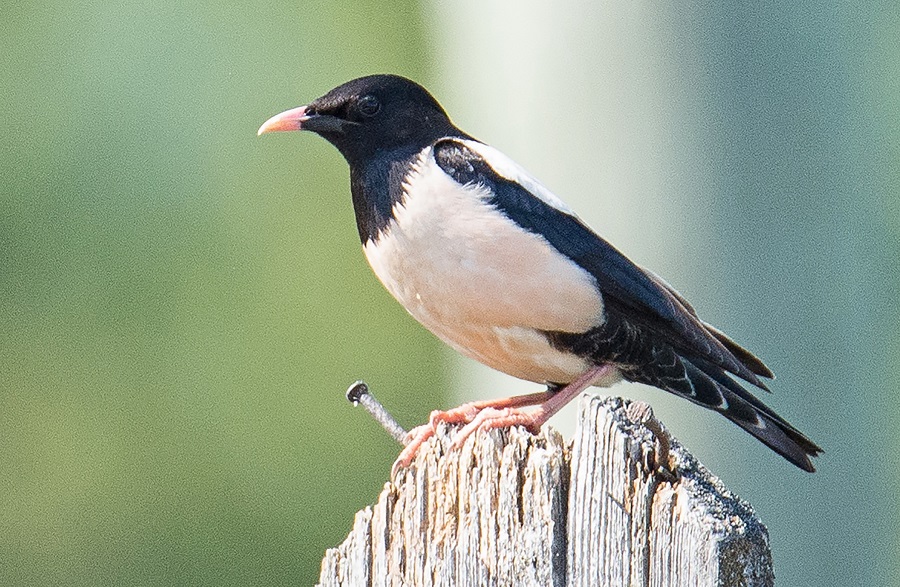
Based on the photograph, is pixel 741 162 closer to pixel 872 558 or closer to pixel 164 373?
pixel 872 558

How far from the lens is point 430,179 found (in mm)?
4703

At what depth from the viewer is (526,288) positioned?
14.8 ft

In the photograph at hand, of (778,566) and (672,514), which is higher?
(672,514)

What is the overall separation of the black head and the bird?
0.02 m

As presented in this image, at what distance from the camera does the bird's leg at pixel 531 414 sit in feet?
11.3

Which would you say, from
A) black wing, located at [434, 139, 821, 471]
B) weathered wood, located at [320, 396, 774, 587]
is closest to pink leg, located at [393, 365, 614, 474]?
black wing, located at [434, 139, 821, 471]

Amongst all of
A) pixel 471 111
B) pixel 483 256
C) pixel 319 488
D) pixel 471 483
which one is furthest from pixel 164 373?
pixel 471 483

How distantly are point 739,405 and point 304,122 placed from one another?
69.7 inches

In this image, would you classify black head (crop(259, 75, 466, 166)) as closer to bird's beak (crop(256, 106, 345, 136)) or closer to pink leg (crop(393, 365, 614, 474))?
bird's beak (crop(256, 106, 345, 136))

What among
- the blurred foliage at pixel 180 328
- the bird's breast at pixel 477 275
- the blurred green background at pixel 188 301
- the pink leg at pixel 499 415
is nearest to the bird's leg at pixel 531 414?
the pink leg at pixel 499 415

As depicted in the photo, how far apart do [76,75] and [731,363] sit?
1662 centimetres

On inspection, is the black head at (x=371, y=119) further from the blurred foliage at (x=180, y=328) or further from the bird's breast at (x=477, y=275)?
the blurred foliage at (x=180, y=328)

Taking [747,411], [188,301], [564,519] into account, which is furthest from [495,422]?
[188,301]

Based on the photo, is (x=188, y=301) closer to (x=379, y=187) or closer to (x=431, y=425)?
(x=379, y=187)
